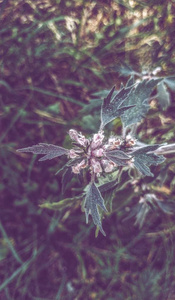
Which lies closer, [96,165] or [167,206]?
[96,165]

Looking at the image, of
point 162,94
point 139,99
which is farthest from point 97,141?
point 162,94

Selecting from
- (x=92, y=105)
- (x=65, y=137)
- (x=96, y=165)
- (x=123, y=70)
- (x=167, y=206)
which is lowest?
(x=167, y=206)

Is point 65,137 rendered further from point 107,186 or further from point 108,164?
point 108,164

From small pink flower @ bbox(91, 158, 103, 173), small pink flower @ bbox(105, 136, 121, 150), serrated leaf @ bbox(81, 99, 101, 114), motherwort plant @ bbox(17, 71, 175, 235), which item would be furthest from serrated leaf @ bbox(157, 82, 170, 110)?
small pink flower @ bbox(91, 158, 103, 173)

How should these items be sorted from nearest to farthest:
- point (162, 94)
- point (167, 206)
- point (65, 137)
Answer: point (162, 94)
point (167, 206)
point (65, 137)

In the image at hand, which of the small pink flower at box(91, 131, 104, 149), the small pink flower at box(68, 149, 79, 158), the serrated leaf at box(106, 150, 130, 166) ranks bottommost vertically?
the serrated leaf at box(106, 150, 130, 166)

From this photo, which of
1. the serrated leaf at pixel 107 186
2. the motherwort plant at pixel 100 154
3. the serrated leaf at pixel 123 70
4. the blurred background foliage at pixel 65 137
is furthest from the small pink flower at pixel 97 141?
the blurred background foliage at pixel 65 137

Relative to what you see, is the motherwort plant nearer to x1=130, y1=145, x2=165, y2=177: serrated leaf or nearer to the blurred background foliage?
x1=130, y1=145, x2=165, y2=177: serrated leaf
